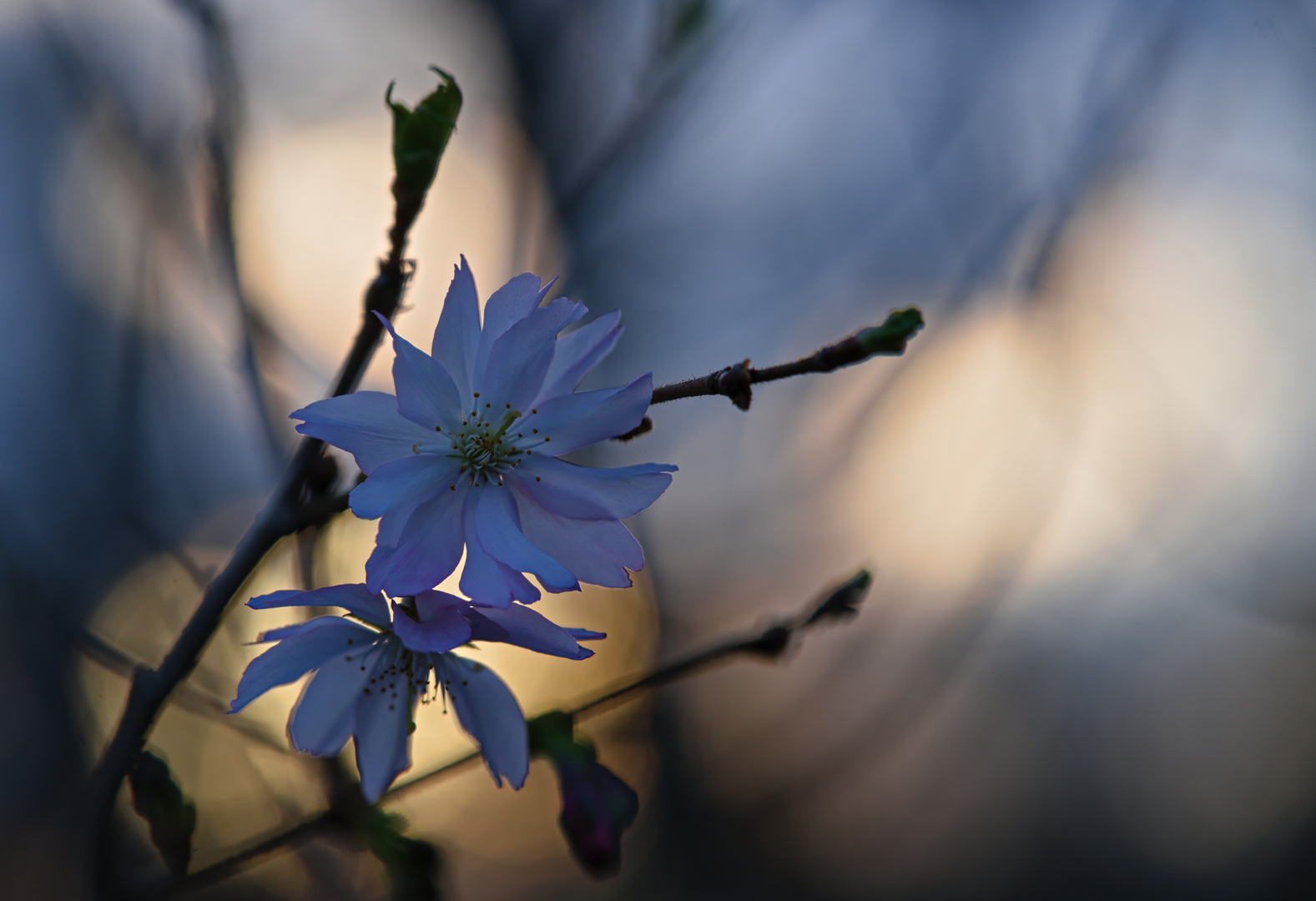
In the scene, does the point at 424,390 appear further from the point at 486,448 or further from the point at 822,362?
the point at 822,362

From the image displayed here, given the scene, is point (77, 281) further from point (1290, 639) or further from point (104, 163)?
point (1290, 639)

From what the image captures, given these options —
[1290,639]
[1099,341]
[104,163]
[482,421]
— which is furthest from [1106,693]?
[104,163]

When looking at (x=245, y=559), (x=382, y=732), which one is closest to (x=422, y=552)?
(x=245, y=559)

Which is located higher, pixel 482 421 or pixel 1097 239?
pixel 1097 239

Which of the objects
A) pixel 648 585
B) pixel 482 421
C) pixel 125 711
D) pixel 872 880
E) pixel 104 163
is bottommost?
pixel 872 880

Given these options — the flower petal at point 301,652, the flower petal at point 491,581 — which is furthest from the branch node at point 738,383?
the flower petal at point 301,652

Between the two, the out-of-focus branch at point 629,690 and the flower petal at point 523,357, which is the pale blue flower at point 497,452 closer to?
the flower petal at point 523,357

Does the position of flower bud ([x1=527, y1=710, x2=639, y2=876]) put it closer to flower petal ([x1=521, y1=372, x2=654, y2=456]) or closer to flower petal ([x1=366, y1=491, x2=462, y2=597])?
flower petal ([x1=366, y1=491, x2=462, y2=597])

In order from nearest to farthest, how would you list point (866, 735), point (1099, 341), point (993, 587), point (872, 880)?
point (993, 587), point (866, 735), point (1099, 341), point (872, 880)
